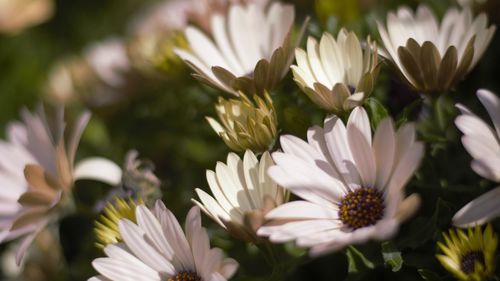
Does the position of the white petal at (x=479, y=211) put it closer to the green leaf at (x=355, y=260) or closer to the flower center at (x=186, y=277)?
the green leaf at (x=355, y=260)

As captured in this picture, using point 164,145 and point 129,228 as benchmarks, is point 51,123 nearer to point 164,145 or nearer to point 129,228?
point 164,145

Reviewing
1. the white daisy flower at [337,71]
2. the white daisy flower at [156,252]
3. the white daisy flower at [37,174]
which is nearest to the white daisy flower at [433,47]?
the white daisy flower at [337,71]

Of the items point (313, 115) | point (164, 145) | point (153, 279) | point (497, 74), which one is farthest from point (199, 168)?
point (497, 74)

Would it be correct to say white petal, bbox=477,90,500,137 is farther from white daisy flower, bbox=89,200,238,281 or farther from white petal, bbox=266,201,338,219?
white daisy flower, bbox=89,200,238,281

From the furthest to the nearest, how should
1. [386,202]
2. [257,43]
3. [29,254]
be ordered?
1. [29,254]
2. [257,43]
3. [386,202]

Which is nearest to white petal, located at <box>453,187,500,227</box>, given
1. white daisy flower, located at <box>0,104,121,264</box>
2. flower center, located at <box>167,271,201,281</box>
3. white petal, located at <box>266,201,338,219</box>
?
white petal, located at <box>266,201,338,219</box>
